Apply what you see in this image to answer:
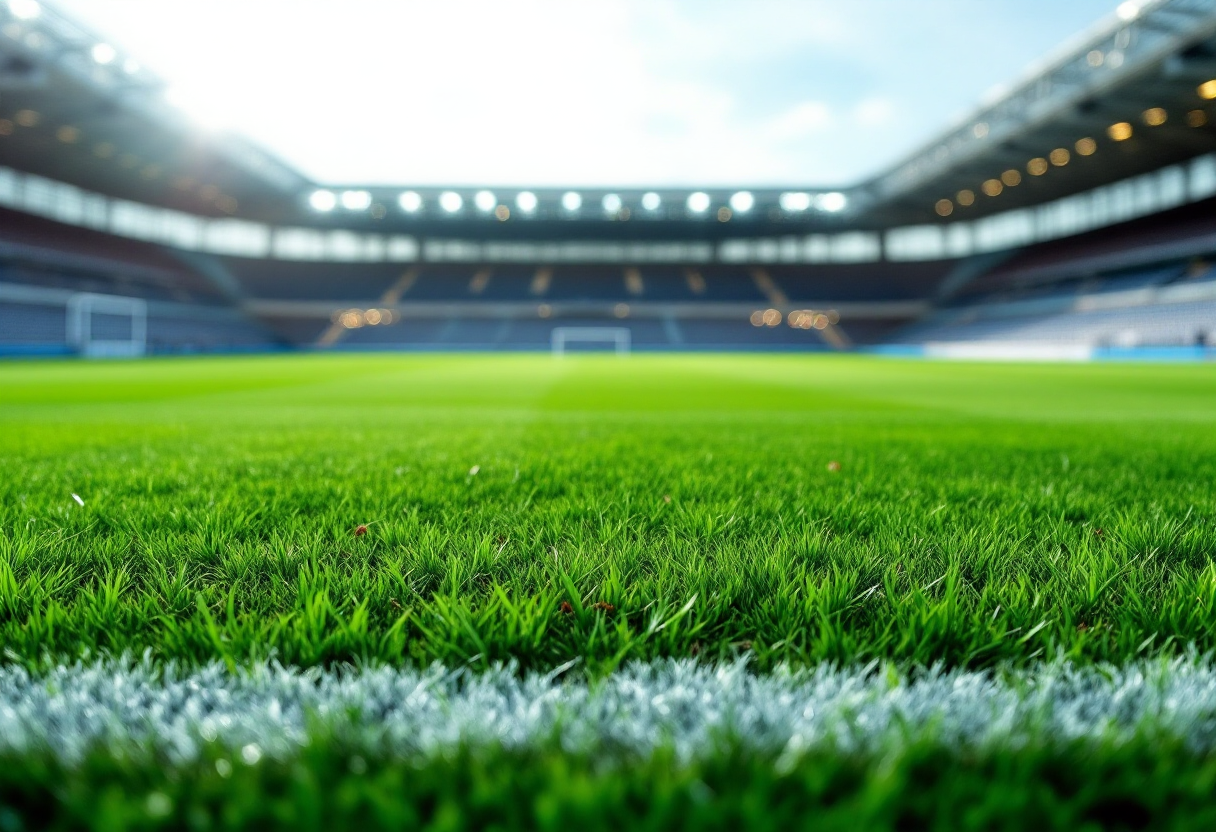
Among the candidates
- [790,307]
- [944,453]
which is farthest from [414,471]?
[790,307]

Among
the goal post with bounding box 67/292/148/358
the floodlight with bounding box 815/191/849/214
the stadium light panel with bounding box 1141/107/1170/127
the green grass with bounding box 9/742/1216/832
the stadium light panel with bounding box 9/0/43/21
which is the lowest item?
the green grass with bounding box 9/742/1216/832

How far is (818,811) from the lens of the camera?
76 centimetres

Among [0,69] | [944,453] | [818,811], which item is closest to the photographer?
[818,811]

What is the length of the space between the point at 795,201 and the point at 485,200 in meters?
22.1

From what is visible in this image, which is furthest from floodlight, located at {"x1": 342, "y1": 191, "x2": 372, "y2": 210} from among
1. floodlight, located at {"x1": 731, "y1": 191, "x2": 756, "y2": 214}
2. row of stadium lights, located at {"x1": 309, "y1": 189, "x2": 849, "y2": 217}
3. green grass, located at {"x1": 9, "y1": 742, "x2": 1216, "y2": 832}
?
green grass, located at {"x1": 9, "y1": 742, "x2": 1216, "y2": 832}

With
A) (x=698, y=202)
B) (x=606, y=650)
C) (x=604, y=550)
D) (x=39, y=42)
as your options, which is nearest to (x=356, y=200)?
(x=698, y=202)

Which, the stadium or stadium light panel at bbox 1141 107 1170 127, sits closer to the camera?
the stadium

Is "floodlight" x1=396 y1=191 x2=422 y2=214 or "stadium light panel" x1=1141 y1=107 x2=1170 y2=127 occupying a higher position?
"floodlight" x1=396 y1=191 x2=422 y2=214

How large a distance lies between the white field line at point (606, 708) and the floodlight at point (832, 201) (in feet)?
174

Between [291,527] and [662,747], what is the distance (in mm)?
1738

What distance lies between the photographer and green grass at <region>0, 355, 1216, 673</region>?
1.37 meters

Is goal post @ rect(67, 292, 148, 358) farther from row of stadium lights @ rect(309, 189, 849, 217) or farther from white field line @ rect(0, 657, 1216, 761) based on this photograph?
white field line @ rect(0, 657, 1216, 761)

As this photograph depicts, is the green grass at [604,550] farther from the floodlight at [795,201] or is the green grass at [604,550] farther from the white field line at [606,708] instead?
the floodlight at [795,201]

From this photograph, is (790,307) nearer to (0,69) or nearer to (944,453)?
(0,69)
